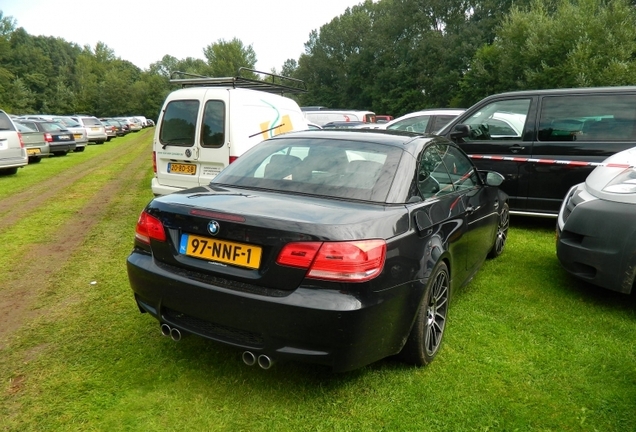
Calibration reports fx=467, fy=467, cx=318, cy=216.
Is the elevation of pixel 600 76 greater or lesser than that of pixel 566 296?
greater

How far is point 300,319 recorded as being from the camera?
91.3 inches

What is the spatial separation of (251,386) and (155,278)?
85 centimetres

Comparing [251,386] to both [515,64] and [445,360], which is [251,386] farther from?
[515,64]

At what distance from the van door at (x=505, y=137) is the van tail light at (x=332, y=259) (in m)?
4.80

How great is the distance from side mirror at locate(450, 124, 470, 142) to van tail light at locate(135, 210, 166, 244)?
493 centimetres

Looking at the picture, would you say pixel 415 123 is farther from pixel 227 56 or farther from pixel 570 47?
pixel 227 56

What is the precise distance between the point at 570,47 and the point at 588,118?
83.3 feet

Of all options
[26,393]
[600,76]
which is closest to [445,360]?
[26,393]

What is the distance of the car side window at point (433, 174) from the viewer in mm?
3135

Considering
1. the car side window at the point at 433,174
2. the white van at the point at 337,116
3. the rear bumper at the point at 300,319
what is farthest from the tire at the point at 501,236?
the white van at the point at 337,116

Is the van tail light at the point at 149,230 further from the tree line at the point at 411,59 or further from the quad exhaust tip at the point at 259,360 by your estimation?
the tree line at the point at 411,59

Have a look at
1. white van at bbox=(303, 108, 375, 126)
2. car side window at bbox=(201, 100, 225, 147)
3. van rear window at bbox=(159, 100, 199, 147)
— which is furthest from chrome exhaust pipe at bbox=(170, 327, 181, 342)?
white van at bbox=(303, 108, 375, 126)

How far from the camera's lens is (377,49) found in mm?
58312

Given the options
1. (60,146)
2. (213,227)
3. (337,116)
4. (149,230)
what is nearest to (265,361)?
(213,227)
